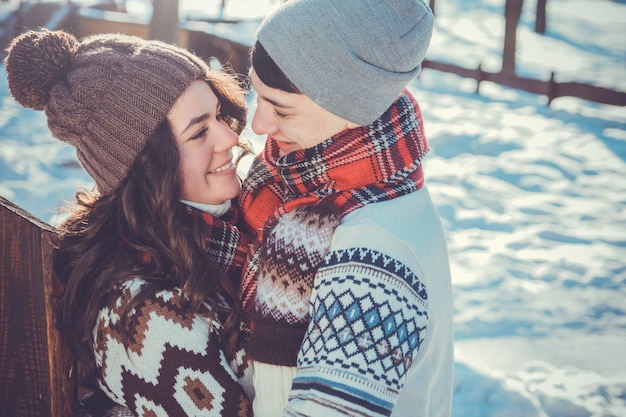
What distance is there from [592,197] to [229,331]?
5.40 metres

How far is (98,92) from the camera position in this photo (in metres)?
1.93

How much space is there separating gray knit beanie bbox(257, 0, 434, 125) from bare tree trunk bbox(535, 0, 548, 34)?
43.0 feet

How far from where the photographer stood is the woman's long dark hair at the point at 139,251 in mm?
1804

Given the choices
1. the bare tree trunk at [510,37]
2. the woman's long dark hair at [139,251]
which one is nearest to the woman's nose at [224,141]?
the woman's long dark hair at [139,251]

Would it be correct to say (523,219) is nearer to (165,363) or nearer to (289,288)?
(289,288)

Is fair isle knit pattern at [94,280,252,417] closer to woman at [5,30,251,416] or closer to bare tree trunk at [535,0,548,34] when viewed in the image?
woman at [5,30,251,416]

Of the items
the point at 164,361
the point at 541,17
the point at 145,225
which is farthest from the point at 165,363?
the point at 541,17

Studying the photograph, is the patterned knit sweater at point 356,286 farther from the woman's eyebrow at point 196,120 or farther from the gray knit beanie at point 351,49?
the woman's eyebrow at point 196,120

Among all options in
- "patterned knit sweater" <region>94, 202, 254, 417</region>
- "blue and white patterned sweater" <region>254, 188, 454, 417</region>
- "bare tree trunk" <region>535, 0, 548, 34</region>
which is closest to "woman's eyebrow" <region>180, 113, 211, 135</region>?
"patterned knit sweater" <region>94, 202, 254, 417</region>

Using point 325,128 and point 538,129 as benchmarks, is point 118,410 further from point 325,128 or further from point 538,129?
point 538,129

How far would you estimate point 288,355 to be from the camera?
1596 millimetres

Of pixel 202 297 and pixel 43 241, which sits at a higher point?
pixel 43 241

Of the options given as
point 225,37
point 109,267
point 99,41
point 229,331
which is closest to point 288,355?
point 229,331

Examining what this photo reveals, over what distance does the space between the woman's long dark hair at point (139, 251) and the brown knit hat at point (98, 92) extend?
7cm
